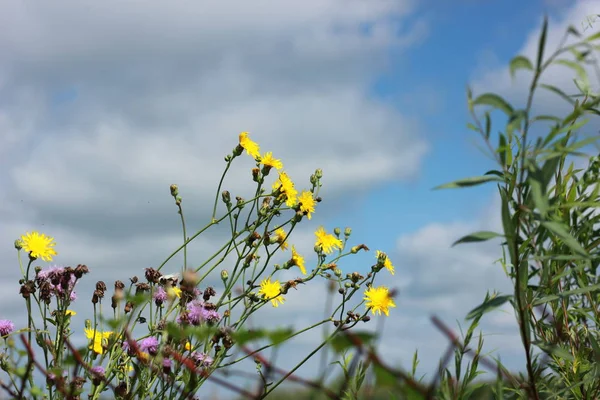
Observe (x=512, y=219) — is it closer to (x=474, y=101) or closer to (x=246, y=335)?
(x=474, y=101)

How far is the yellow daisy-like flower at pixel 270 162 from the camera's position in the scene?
2.81 meters

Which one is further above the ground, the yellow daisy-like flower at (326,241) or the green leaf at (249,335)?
the yellow daisy-like flower at (326,241)

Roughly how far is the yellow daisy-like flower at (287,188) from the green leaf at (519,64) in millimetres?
1868

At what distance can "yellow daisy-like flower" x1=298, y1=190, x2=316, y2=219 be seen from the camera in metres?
2.71

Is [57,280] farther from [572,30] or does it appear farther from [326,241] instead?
[572,30]

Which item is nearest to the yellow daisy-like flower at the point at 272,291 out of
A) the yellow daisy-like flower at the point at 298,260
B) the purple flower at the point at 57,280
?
the yellow daisy-like flower at the point at 298,260

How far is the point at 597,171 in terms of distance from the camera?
1.66 meters

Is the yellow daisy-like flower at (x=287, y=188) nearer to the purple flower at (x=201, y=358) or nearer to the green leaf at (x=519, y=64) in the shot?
the purple flower at (x=201, y=358)

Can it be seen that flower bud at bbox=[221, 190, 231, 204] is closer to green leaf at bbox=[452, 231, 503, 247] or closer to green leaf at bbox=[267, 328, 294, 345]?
green leaf at bbox=[452, 231, 503, 247]

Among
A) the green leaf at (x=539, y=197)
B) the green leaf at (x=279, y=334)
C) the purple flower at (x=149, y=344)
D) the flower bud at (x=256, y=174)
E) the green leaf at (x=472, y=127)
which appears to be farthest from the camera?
the flower bud at (x=256, y=174)

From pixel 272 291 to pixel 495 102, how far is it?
1.75 metres

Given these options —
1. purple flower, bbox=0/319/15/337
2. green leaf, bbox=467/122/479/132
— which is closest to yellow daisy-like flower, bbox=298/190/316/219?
purple flower, bbox=0/319/15/337

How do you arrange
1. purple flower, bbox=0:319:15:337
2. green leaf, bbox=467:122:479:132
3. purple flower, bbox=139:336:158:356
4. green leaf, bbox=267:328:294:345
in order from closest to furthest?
green leaf, bbox=267:328:294:345 → green leaf, bbox=467:122:479:132 → purple flower, bbox=139:336:158:356 → purple flower, bbox=0:319:15:337

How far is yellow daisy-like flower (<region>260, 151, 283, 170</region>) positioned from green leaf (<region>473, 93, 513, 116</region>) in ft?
6.28
